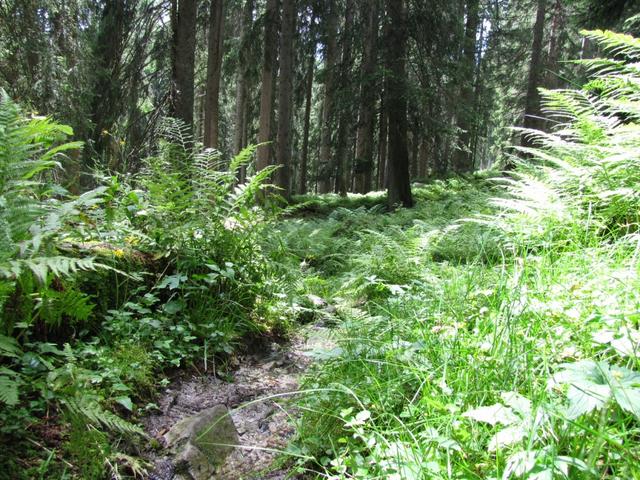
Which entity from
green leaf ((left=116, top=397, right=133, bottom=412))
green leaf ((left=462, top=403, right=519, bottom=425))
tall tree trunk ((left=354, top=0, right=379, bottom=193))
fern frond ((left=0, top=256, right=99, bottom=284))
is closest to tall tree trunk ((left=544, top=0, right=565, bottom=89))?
tall tree trunk ((left=354, top=0, right=379, bottom=193))

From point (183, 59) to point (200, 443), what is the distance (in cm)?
642

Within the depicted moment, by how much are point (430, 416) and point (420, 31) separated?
10.1 meters

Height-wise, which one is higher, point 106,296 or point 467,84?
point 467,84

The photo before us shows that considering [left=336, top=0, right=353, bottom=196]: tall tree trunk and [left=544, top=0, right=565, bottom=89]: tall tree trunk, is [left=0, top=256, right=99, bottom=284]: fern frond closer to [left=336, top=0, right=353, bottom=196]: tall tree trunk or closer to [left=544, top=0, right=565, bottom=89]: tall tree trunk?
[left=336, top=0, right=353, bottom=196]: tall tree trunk

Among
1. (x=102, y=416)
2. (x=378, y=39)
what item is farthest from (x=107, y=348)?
(x=378, y=39)

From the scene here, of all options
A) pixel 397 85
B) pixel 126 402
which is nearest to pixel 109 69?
pixel 397 85

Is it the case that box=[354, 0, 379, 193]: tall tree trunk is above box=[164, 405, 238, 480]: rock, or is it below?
above

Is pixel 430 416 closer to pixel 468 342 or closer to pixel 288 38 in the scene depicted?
pixel 468 342

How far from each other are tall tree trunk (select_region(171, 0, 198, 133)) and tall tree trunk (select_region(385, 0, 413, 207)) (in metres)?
4.17

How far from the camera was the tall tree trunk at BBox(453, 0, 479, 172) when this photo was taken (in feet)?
34.4

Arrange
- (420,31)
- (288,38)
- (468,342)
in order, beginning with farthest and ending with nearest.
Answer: (288,38) < (420,31) < (468,342)

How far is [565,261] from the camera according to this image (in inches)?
98.0

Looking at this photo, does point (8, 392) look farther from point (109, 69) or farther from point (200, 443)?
point (109, 69)

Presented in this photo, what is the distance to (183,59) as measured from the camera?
22.7 ft
